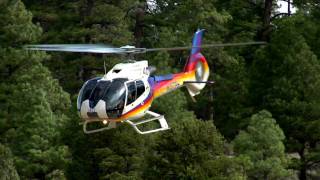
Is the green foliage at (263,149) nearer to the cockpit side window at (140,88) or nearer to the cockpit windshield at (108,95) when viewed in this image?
the cockpit side window at (140,88)

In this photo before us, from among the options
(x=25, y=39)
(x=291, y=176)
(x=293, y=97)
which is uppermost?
(x=25, y=39)

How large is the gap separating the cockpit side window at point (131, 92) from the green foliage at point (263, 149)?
13267 millimetres

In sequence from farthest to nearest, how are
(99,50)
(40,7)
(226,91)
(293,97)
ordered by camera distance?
(40,7) < (226,91) < (293,97) < (99,50)

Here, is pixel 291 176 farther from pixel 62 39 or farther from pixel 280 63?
pixel 62 39

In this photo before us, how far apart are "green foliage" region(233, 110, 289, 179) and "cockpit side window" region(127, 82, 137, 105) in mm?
13267

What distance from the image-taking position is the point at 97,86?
119 feet

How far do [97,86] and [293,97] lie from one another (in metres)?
22.9

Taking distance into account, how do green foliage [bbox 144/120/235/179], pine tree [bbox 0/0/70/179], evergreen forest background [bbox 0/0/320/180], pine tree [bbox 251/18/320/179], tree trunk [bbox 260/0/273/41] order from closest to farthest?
green foliage [bbox 144/120/235/179] → evergreen forest background [bbox 0/0/320/180] → pine tree [bbox 0/0/70/179] → pine tree [bbox 251/18/320/179] → tree trunk [bbox 260/0/273/41]

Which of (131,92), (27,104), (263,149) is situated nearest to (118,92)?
(131,92)

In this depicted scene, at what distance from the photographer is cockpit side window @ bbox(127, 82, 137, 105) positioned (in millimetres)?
36875

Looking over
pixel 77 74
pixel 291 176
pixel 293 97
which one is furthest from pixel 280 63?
pixel 77 74

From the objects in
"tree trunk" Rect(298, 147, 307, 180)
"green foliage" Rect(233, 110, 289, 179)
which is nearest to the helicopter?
"green foliage" Rect(233, 110, 289, 179)

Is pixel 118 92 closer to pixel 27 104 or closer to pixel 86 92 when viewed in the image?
pixel 86 92

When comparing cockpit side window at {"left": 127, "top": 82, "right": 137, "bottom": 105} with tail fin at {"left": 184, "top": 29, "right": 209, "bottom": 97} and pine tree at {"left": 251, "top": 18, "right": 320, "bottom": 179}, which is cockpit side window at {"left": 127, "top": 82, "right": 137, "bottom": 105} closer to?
tail fin at {"left": 184, "top": 29, "right": 209, "bottom": 97}
